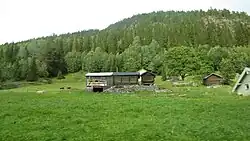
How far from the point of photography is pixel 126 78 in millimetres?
102125

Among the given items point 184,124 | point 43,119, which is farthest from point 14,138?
point 184,124

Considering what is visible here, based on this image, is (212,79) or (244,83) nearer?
(244,83)

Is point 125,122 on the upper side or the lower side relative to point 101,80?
lower

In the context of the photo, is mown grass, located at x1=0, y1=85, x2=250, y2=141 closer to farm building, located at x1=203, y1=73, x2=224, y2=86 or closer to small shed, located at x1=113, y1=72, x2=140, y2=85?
small shed, located at x1=113, y1=72, x2=140, y2=85

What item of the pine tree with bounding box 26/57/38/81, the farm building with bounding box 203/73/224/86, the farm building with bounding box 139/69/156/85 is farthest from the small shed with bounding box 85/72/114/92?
the pine tree with bounding box 26/57/38/81

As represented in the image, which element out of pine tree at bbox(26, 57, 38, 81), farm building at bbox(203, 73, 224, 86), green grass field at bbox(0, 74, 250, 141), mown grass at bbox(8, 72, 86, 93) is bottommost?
green grass field at bbox(0, 74, 250, 141)

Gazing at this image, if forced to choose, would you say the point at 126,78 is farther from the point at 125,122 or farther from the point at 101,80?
the point at 125,122

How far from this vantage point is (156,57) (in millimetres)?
178250

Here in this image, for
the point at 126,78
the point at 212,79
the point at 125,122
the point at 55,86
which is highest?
the point at 126,78

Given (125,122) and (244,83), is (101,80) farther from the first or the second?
(125,122)

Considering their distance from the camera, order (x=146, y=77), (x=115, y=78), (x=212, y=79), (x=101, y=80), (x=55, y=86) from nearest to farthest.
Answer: (x=101, y=80), (x=115, y=78), (x=55, y=86), (x=146, y=77), (x=212, y=79)

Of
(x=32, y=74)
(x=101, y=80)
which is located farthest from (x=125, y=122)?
(x=32, y=74)

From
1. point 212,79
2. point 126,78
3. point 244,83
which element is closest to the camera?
point 244,83

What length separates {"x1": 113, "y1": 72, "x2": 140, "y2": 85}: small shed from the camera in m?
101
